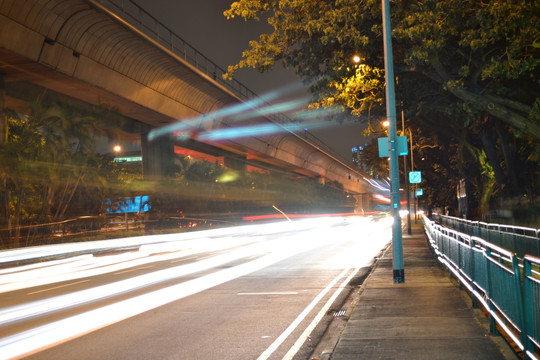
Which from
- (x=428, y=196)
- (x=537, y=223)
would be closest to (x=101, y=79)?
(x=537, y=223)

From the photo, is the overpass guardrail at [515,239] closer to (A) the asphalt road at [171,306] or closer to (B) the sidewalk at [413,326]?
(B) the sidewalk at [413,326]

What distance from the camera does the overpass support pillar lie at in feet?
131

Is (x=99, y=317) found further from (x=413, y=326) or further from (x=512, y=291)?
(x=512, y=291)

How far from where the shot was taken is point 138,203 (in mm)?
44469

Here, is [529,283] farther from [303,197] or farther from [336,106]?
[303,197]

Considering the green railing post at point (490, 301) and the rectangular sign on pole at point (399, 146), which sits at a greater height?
the rectangular sign on pole at point (399, 146)

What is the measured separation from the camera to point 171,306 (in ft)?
36.5

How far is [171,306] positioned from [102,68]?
17803 mm

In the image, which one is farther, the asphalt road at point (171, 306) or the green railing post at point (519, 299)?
the asphalt road at point (171, 306)

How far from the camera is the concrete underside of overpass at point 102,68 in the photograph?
21.5 metres

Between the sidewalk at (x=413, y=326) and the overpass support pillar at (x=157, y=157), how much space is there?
2979cm

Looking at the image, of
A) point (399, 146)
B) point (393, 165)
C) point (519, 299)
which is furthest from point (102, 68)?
point (519, 299)

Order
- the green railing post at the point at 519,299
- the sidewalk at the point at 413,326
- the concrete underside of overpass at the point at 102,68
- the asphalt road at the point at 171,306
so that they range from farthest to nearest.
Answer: the concrete underside of overpass at the point at 102,68
the asphalt road at the point at 171,306
the sidewalk at the point at 413,326
the green railing post at the point at 519,299

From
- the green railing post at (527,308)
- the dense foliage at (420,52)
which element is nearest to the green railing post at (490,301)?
the green railing post at (527,308)
